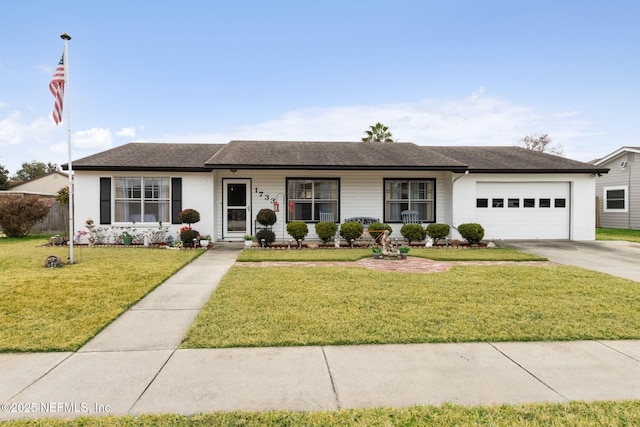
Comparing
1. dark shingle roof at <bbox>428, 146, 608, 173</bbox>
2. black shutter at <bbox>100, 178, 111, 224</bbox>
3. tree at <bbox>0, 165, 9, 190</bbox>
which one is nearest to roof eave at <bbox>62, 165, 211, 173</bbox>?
black shutter at <bbox>100, 178, 111, 224</bbox>

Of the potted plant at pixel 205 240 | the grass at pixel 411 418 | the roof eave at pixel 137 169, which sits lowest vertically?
the grass at pixel 411 418

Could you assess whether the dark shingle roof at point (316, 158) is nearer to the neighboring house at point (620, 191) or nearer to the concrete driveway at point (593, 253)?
the concrete driveway at point (593, 253)

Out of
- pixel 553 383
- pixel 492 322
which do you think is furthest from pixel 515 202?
pixel 553 383

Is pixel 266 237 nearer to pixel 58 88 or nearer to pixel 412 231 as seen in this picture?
pixel 412 231

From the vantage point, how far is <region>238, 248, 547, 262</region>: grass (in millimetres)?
9711

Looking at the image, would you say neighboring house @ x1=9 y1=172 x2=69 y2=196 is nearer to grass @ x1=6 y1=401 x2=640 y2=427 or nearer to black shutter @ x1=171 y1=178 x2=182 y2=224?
black shutter @ x1=171 y1=178 x2=182 y2=224

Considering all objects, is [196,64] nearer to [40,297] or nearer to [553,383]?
[40,297]

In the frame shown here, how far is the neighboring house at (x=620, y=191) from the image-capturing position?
61.7 feet

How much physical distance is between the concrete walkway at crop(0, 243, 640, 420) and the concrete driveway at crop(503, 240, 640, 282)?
19.6 ft

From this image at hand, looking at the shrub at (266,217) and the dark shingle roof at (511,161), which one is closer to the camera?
the shrub at (266,217)

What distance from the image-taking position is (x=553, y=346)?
379cm

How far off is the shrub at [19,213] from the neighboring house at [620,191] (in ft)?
102

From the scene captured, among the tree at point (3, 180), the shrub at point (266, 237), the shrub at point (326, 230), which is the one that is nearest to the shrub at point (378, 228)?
the shrub at point (326, 230)

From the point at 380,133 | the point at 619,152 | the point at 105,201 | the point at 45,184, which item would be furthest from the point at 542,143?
the point at 45,184
